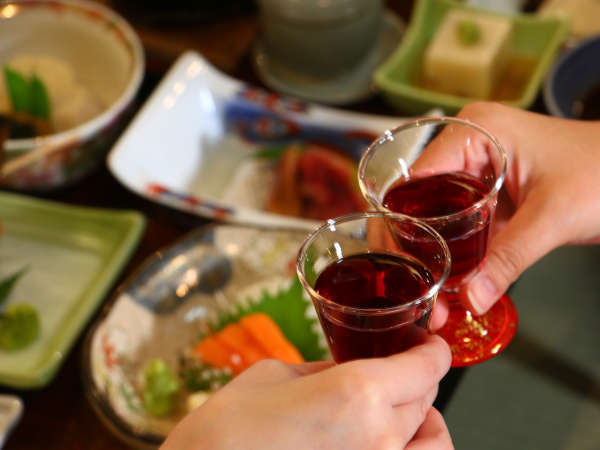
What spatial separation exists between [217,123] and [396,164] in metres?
0.92

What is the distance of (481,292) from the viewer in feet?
2.39

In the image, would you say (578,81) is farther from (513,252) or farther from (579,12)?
(513,252)

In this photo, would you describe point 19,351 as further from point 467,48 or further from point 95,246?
point 467,48

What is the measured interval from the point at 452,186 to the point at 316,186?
722mm

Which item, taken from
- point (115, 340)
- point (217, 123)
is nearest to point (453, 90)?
point (217, 123)

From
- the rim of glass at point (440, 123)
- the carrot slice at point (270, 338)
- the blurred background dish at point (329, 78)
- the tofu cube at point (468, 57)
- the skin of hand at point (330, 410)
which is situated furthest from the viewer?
the blurred background dish at point (329, 78)

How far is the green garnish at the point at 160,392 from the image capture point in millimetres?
1062

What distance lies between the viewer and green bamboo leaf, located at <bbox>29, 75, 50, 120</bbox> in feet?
5.11

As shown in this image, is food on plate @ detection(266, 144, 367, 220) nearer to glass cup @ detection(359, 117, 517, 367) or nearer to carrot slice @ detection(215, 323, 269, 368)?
carrot slice @ detection(215, 323, 269, 368)

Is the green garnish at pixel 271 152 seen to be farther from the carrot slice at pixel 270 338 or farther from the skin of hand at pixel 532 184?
the skin of hand at pixel 532 184

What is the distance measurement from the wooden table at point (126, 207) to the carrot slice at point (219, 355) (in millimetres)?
189

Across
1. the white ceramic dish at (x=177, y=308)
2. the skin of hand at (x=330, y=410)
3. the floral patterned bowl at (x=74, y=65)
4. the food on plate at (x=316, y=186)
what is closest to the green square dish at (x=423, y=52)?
the food on plate at (x=316, y=186)

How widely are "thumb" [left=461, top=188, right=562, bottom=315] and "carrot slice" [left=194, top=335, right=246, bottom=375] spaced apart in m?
0.48

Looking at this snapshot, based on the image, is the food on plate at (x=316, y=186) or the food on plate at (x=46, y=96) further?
the food on plate at (x=46, y=96)
